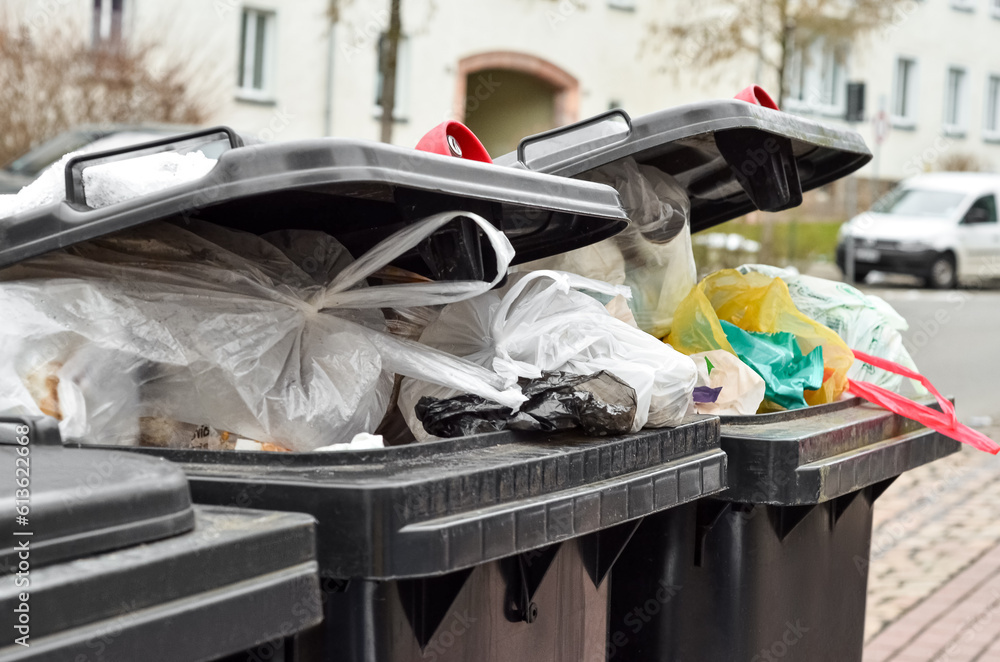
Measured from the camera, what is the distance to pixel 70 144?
37.2 ft

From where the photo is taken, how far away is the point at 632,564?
2572mm

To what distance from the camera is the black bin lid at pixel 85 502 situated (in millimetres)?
1271

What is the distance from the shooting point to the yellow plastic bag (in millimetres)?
2852

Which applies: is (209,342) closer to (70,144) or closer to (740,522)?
(740,522)

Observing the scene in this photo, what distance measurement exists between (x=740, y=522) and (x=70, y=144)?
33.2ft

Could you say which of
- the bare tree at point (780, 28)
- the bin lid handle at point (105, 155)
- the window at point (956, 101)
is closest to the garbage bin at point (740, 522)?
the bin lid handle at point (105, 155)

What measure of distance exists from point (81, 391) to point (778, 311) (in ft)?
5.74

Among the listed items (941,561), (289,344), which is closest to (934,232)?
(941,561)

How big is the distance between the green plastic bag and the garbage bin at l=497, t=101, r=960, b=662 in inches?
3.0

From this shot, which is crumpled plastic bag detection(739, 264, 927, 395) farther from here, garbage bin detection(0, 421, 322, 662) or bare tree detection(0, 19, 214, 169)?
bare tree detection(0, 19, 214, 169)

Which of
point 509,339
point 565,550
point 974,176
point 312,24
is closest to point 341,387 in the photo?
point 509,339

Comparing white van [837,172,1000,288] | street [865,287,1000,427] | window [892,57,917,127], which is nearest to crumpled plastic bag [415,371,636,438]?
street [865,287,1000,427]

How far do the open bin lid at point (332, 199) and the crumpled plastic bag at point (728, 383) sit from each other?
15.2 inches

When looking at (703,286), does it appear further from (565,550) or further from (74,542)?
(74,542)
